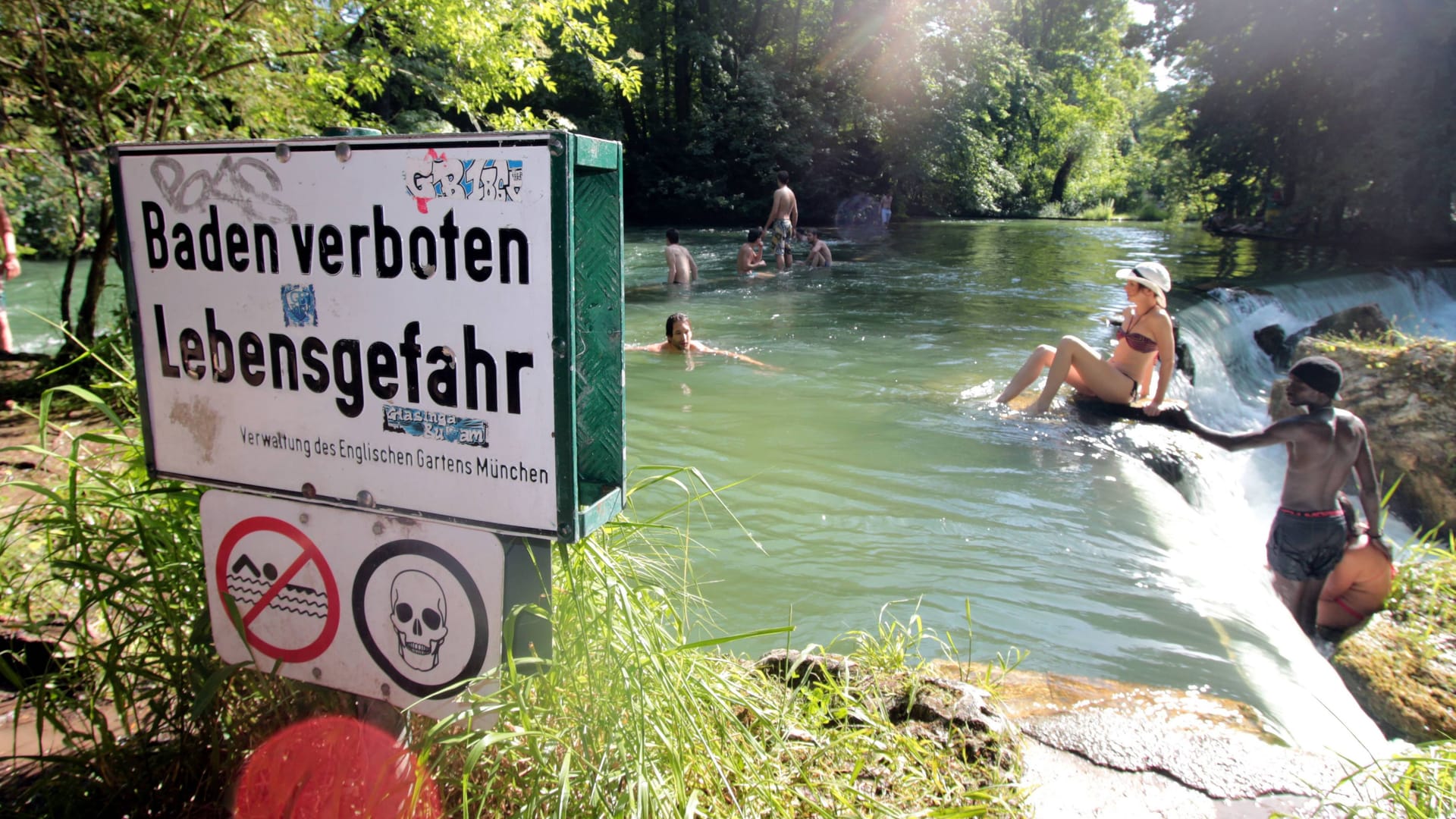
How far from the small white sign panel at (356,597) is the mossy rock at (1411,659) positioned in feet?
12.9

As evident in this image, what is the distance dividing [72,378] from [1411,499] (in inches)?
417

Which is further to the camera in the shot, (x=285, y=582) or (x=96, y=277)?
(x=96, y=277)

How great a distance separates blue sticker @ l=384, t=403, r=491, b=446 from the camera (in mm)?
1765

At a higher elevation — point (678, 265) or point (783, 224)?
point (783, 224)

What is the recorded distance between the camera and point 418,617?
1.86 m

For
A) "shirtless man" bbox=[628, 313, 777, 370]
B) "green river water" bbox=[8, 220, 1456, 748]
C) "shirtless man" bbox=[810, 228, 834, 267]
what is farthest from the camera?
"shirtless man" bbox=[810, 228, 834, 267]

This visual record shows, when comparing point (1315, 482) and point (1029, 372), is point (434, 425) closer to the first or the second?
point (1315, 482)

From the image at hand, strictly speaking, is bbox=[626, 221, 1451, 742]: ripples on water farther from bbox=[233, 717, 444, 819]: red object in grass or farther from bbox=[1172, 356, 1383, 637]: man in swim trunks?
bbox=[233, 717, 444, 819]: red object in grass

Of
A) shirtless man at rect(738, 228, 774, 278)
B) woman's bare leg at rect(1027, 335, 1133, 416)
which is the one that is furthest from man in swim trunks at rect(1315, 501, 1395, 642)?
shirtless man at rect(738, 228, 774, 278)

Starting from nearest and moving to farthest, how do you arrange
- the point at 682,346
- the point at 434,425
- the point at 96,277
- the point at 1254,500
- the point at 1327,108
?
1. the point at 434,425
2. the point at 96,277
3. the point at 1254,500
4. the point at 682,346
5. the point at 1327,108

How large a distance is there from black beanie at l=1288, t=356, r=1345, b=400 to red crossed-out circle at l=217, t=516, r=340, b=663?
4.97 m

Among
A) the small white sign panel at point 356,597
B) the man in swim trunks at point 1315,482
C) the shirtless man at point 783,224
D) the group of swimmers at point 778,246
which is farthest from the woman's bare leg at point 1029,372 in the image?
the shirtless man at point 783,224

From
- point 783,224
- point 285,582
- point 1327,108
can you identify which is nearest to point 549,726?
point 285,582

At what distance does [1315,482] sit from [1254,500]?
3.26 metres
